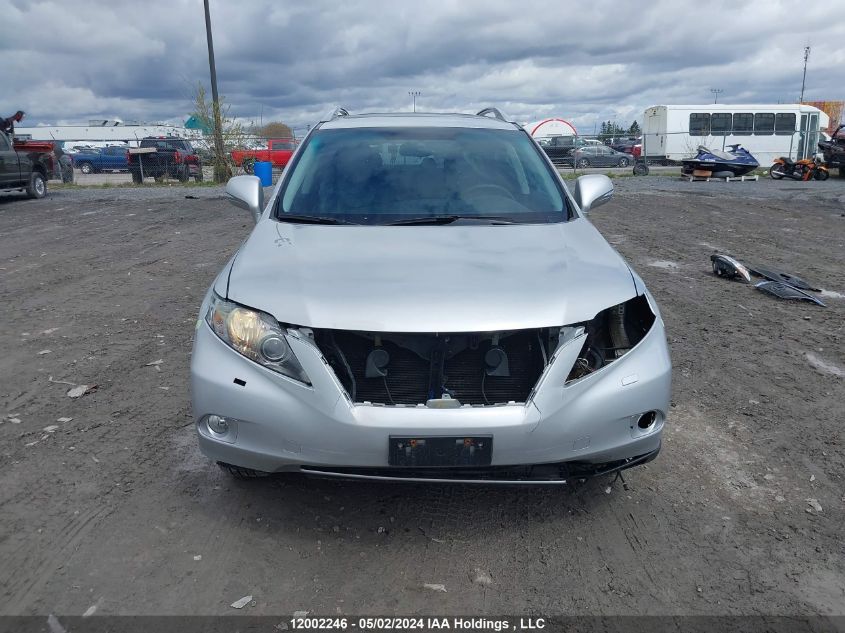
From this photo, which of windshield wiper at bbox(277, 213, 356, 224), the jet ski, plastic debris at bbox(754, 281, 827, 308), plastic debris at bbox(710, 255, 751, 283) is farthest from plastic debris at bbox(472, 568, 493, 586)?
the jet ski

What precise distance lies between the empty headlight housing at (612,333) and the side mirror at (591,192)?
53.8 inches

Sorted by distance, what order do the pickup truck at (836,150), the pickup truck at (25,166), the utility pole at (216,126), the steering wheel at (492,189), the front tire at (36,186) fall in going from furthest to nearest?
the pickup truck at (836,150), the utility pole at (216,126), the front tire at (36,186), the pickup truck at (25,166), the steering wheel at (492,189)

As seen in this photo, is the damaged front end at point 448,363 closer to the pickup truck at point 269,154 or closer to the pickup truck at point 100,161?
the pickup truck at point 269,154

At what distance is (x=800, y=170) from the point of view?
24.3 m

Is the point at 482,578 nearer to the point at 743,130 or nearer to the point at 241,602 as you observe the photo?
the point at 241,602

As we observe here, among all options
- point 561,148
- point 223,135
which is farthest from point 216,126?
point 561,148

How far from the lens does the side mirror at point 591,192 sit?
435cm

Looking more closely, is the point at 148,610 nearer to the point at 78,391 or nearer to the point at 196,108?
the point at 78,391

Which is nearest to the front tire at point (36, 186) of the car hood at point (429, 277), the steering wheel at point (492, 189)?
the car hood at point (429, 277)

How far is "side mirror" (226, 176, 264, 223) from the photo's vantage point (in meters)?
4.21

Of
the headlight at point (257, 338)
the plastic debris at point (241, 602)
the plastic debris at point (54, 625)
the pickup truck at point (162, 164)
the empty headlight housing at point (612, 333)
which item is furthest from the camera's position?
the pickup truck at point (162, 164)

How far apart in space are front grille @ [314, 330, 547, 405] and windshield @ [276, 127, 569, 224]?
1145mm

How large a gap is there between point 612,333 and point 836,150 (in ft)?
84.7

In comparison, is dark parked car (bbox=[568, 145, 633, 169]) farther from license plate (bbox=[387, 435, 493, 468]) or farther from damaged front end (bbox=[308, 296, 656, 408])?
license plate (bbox=[387, 435, 493, 468])
